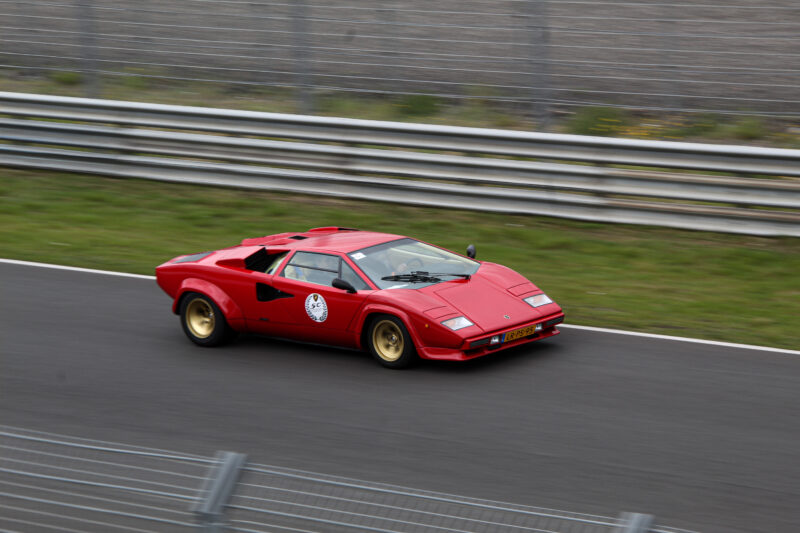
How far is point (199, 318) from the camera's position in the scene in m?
10.1

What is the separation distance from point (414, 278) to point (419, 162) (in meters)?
5.48

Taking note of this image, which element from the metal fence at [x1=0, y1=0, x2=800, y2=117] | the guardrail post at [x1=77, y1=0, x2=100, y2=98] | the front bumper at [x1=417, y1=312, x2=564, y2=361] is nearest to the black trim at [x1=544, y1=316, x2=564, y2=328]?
the front bumper at [x1=417, y1=312, x2=564, y2=361]

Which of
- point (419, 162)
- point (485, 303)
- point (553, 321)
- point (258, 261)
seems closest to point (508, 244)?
point (419, 162)

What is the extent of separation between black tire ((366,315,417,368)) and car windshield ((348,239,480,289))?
1.13ft

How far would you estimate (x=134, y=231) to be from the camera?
47.0 ft

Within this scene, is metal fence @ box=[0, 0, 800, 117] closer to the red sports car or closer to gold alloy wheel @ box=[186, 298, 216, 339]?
the red sports car

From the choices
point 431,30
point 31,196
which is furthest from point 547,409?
point 31,196

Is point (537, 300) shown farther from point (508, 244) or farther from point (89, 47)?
point (89, 47)

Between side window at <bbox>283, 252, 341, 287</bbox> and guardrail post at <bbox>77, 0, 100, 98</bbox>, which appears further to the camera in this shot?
guardrail post at <bbox>77, 0, 100, 98</bbox>

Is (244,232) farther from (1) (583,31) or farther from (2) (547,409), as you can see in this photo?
(2) (547,409)

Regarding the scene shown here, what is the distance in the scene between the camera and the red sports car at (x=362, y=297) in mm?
8734

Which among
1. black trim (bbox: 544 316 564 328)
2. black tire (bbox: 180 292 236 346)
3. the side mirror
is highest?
black trim (bbox: 544 316 564 328)

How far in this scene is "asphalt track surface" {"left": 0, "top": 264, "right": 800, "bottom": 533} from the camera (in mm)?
6555

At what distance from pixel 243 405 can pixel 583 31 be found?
7741mm
